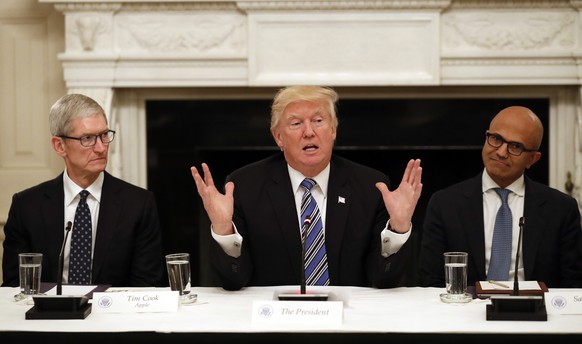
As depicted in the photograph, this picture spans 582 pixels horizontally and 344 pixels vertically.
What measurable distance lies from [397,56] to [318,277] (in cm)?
199

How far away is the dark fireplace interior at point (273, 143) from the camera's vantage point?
489 centimetres

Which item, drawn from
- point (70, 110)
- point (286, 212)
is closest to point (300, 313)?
point (286, 212)

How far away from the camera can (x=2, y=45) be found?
4.83 meters

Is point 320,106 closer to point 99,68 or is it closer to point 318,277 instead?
point 318,277

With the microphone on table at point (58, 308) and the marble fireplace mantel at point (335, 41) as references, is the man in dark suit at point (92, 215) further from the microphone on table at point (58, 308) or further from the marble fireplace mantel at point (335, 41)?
the marble fireplace mantel at point (335, 41)

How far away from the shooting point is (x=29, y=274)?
2.60 metres

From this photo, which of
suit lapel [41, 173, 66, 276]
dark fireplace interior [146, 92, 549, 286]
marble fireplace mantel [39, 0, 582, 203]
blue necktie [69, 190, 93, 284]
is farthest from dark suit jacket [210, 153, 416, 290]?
dark fireplace interior [146, 92, 549, 286]

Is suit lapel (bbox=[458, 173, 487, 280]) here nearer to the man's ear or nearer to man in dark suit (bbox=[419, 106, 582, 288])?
man in dark suit (bbox=[419, 106, 582, 288])

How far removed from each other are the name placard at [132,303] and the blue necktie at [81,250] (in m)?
0.72

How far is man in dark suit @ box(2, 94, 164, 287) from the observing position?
10.4 feet

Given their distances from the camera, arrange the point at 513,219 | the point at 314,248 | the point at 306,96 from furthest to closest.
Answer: the point at 513,219 < the point at 306,96 < the point at 314,248

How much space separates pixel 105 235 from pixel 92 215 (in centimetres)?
11

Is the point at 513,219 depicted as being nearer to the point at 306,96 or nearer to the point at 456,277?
the point at 456,277
